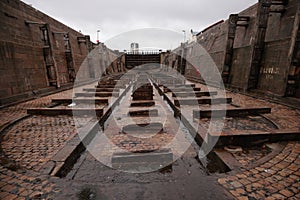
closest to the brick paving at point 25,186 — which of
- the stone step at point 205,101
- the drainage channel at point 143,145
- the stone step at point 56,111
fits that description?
the drainage channel at point 143,145

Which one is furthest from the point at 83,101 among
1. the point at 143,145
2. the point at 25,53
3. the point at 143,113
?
the point at 143,145

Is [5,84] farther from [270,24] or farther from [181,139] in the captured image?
[270,24]

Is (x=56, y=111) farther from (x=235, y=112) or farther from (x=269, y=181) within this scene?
(x=235, y=112)

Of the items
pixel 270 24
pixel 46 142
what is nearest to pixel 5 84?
pixel 46 142

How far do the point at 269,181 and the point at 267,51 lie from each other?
9.02m

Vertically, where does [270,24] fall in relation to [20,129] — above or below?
above

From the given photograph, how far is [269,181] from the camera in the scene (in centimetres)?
231

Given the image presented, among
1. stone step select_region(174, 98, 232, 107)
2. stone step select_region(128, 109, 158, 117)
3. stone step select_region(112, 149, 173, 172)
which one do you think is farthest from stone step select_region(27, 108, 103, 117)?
stone step select_region(174, 98, 232, 107)

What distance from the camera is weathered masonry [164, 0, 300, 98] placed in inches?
270

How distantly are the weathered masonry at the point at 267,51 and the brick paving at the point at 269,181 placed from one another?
19.7 feet

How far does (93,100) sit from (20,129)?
133 inches

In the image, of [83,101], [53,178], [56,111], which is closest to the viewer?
[53,178]

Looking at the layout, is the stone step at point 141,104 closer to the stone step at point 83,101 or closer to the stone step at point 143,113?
the stone step at point 143,113

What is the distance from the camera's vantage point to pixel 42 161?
9.47 feet
